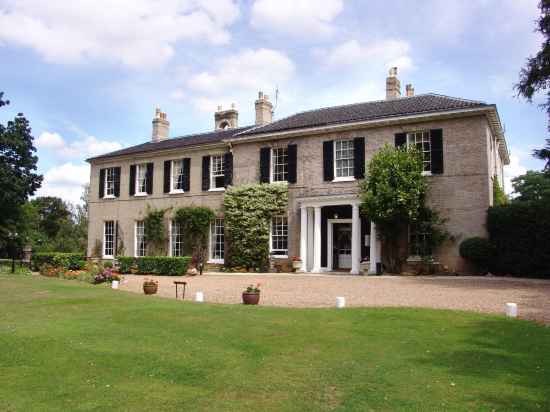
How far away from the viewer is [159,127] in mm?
36000

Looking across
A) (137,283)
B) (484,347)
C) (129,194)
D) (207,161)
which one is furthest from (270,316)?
(129,194)

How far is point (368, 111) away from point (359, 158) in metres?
2.82

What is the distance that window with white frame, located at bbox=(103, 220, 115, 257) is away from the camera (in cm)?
3222

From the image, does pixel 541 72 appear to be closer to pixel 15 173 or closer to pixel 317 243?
pixel 317 243

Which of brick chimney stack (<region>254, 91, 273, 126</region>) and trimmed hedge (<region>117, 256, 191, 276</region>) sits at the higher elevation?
brick chimney stack (<region>254, 91, 273, 126</region>)

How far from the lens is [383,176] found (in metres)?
20.9

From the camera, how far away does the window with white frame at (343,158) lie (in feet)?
78.6

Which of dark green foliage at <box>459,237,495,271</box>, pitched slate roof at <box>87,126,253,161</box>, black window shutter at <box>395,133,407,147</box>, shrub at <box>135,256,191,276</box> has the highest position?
pitched slate roof at <box>87,126,253,161</box>

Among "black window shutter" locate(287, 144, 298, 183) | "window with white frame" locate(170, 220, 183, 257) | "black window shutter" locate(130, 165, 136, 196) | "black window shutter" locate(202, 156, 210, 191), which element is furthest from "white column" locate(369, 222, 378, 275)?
"black window shutter" locate(130, 165, 136, 196)

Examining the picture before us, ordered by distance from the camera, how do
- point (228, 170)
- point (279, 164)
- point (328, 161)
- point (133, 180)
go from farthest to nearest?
point (133, 180)
point (228, 170)
point (279, 164)
point (328, 161)

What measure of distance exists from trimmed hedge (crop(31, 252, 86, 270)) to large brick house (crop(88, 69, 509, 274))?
16.0 feet

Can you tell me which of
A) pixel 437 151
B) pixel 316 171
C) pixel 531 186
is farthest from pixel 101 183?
pixel 531 186

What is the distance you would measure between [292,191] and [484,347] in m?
17.7

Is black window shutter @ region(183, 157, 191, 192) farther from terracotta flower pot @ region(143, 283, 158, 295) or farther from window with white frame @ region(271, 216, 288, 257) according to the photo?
terracotta flower pot @ region(143, 283, 158, 295)
